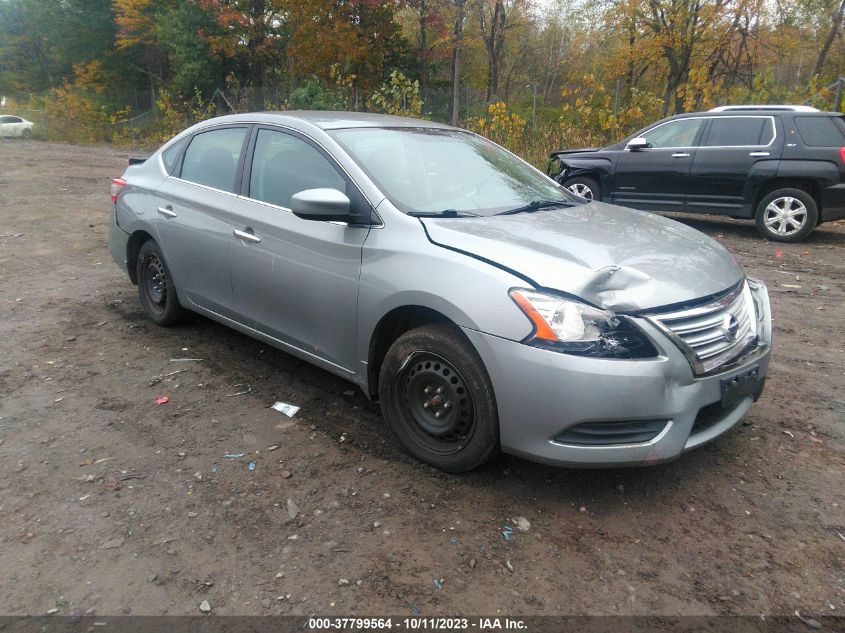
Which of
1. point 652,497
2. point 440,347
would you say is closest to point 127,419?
point 440,347

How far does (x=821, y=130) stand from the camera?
8523mm

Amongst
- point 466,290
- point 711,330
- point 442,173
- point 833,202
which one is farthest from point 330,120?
point 833,202

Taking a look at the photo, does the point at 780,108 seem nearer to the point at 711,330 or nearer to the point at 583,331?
the point at 711,330

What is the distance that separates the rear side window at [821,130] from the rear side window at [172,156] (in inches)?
319

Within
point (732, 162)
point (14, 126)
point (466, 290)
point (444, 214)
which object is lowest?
point (466, 290)

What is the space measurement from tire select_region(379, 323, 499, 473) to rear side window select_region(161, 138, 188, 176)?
2.78 m

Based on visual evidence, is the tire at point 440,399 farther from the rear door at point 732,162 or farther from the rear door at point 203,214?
the rear door at point 732,162

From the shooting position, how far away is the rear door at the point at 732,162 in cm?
880

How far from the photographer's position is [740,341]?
296 centimetres

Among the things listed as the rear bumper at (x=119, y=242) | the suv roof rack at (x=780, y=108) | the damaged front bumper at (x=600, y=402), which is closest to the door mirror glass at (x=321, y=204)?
the damaged front bumper at (x=600, y=402)

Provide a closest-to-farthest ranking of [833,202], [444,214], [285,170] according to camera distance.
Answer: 1. [444,214]
2. [285,170]
3. [833,202]

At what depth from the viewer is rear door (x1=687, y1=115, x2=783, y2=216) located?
8.80 meters

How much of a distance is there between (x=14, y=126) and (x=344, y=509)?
4207 cm

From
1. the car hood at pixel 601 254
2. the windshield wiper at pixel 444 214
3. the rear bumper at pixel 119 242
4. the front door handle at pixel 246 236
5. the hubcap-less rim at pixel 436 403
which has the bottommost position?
the hubcap-less rim at pixel 436 403
